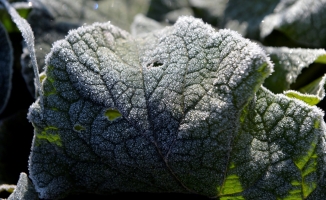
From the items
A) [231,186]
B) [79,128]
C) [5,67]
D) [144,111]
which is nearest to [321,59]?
[231,186]

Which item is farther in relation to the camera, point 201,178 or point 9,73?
point 9,73

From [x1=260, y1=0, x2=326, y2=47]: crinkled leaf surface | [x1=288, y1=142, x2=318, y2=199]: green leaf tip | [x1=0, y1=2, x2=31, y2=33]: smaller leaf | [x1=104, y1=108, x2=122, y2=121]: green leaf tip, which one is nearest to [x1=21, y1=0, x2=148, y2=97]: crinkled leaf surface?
[x1=0, y1=2, x2=31, y2=33]: smaller leaf

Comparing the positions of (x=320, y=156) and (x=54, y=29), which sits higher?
(x=54, y=29)

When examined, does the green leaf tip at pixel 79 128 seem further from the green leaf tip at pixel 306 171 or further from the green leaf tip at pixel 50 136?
the green leaf tip at pixel 306 171

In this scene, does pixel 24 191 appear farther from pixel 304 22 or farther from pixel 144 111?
pixel 304 22

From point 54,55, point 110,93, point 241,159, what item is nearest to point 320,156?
point 241,159

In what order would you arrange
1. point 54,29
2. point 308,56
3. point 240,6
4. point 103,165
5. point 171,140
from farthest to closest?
point 240,6 → point 54,29 → point 308,56 → point 103,165 → point 171,140

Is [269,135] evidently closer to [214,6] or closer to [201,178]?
[201,178]

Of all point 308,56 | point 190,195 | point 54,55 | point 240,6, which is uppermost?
point 240,6
